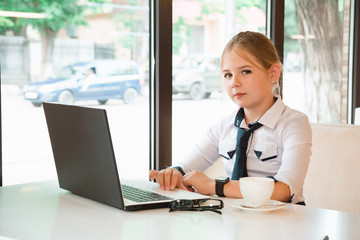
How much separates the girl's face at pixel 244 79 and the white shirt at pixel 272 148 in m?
0.07

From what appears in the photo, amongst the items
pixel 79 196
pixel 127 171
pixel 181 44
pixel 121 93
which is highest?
pixel 181 44

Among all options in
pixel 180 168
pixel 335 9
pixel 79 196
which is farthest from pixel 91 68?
pixel 335 9

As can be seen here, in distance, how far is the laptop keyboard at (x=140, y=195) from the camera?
1.42m

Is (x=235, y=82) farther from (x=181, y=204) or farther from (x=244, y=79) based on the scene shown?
(x=181, y=204)

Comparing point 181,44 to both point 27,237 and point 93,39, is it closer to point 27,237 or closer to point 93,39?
point 93,39

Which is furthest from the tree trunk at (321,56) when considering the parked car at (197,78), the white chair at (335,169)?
the white chair at (335,169)

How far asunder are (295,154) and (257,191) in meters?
0.37

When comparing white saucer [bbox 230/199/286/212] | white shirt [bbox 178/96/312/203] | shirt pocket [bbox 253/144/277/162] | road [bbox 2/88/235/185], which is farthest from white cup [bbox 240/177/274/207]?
road [bbox 2/88/235/185]

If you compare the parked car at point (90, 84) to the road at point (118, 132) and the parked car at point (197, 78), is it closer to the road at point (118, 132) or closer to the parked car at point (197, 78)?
the road at point (118, 132)

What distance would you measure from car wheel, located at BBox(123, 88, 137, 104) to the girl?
748 millimetres

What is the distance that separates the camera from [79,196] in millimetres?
1551

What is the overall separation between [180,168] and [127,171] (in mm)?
866

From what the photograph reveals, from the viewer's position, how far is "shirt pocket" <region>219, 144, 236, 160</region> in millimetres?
1907

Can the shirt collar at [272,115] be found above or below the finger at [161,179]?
above
